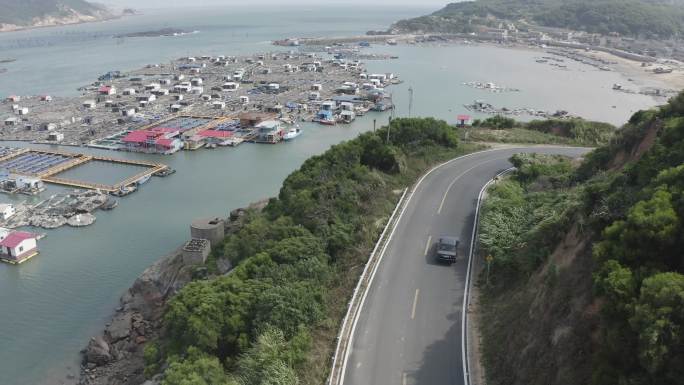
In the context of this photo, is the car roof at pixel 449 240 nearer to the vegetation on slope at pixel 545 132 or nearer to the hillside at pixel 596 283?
the hillside at pixel 596 283

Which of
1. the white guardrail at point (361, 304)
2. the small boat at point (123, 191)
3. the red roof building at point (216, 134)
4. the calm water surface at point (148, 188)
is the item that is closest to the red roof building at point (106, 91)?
the calm water surface at point (148, 188)

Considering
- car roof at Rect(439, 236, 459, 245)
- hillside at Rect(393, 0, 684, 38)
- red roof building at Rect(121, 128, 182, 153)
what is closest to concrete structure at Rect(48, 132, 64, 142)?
red roof building at Rect(121, 128, 182, 153)

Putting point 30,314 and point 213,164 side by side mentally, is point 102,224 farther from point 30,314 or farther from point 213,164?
point 213,164

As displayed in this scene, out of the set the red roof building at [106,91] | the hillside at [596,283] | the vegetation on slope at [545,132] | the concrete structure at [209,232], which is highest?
the hillside at [596,283]

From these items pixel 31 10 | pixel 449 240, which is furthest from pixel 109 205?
pixel 31 10

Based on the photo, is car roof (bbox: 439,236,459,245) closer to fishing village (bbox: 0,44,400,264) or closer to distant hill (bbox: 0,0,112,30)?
fishing village (bbox: 0,44,400,264)

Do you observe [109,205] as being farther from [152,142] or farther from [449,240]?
[449,240]

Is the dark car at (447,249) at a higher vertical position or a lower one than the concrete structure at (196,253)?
higher

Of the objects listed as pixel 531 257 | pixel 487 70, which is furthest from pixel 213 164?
pixel 487 70

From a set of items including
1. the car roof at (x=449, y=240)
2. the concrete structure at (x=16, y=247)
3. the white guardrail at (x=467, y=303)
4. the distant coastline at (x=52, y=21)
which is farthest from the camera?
the distant coastline at (x=52, y=21)
